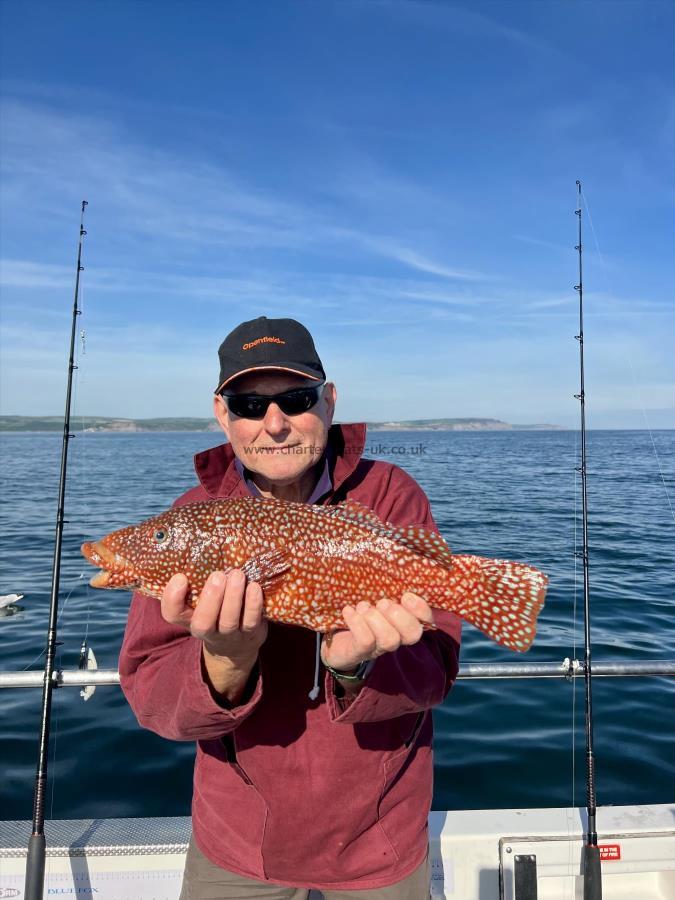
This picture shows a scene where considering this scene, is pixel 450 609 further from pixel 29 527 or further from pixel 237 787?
pixel 29 527

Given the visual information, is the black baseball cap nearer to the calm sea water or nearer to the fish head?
the fish head

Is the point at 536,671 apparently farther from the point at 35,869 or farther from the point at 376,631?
the point at 35,869

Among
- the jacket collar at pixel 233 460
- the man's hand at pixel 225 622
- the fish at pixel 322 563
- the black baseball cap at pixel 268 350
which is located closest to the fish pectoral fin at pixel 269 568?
the fish at pixel 322 563

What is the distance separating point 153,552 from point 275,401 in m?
1.06

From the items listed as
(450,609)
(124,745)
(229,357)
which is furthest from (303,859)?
(124,745)

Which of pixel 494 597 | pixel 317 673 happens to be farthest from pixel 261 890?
pixel 494 597

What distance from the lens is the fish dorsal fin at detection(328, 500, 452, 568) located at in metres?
3.43

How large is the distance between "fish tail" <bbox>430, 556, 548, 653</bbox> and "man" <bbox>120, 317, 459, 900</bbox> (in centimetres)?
11

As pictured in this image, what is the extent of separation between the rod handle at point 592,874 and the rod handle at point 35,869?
3.54 metres

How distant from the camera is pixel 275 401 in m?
3.50

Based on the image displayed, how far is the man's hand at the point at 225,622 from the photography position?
290cm

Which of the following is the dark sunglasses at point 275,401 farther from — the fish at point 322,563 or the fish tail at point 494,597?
the fish tail at point 494,597

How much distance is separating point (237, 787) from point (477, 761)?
5646 millimetres

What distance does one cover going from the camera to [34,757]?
8.15 meters
